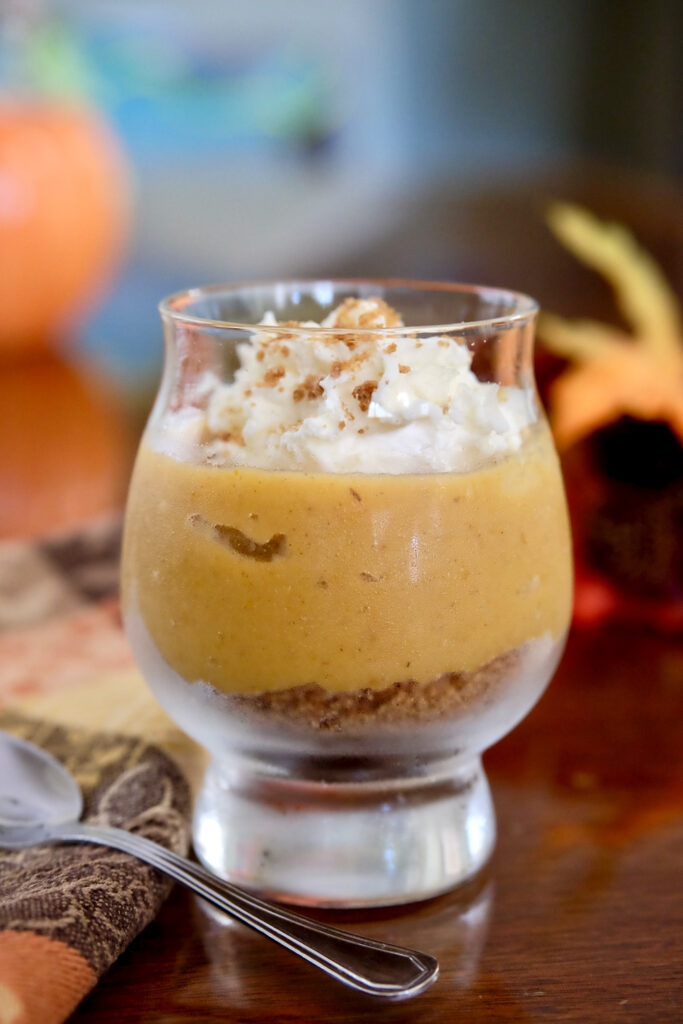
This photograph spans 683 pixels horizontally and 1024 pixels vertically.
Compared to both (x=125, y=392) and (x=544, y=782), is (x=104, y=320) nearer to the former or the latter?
(x=125, y=392)

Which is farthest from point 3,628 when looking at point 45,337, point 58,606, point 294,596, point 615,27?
point 615,27

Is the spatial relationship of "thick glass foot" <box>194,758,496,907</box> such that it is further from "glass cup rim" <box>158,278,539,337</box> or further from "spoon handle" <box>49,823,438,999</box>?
"glass cup rim" <box>158,278,539,337</box>

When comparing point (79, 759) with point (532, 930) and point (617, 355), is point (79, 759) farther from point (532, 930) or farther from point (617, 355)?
point (617, 355)

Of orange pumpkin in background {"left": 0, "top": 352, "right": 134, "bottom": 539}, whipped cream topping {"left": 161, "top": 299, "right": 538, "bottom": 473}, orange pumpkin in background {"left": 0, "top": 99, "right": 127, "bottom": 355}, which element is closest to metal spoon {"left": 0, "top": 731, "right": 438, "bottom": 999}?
whipped cream topping {"left": 161, "top": 299, "right": 538, "bottom": 473}

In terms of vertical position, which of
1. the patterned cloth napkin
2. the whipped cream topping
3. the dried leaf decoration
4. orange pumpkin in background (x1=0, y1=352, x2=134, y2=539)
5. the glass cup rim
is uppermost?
the glass cup rim

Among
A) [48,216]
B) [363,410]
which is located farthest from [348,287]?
[48,216]

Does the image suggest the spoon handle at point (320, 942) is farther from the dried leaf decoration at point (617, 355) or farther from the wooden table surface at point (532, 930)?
the dried leaf decoration at point (617, 355)

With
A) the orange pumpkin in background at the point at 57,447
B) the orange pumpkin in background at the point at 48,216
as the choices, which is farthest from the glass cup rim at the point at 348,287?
the orange pumpkin in background at the point at 48,216
